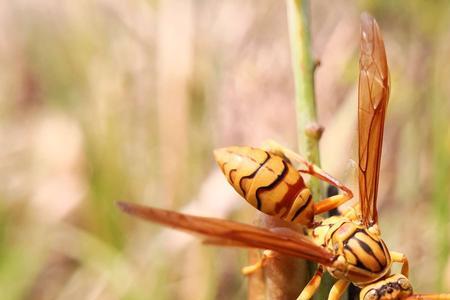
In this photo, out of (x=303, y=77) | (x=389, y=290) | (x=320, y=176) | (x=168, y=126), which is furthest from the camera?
(x=168, y=126)

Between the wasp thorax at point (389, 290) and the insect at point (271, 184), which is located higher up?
the insect at point (271, 184)

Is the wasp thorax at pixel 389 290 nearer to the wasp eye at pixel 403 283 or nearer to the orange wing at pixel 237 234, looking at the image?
the wasp eye at pixel 403 283

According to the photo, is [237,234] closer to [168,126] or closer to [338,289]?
[338,289]

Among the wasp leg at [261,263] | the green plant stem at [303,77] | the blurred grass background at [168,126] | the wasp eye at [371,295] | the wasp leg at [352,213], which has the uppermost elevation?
the green plant stem at [303,77]

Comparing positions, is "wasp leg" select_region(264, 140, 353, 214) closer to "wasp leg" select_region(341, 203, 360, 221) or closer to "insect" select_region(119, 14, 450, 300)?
"insect" select_region(119, 14, 450, 300)

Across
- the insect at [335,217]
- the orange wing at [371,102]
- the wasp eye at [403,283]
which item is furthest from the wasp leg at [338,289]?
the orange wing at [371,102]

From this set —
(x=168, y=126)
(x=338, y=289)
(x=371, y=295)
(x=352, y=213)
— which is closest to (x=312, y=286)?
(x=338, y=289)
